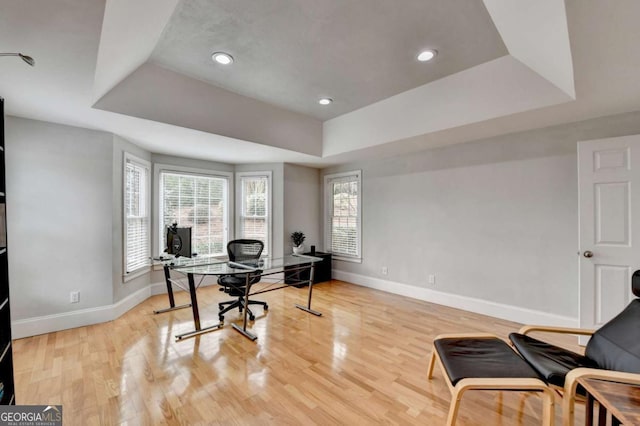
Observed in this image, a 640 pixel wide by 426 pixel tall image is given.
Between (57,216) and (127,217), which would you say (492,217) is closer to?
(127,217)

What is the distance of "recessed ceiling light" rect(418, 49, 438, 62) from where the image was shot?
2523 mm

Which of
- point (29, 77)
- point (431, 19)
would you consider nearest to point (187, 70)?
point (29, 77)

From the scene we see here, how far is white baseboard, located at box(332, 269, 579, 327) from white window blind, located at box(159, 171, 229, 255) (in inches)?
111

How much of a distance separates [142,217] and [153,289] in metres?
1.19

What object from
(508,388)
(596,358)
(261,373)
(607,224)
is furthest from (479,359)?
(607,224)

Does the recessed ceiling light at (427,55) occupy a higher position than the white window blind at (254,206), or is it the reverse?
the recessed ceiling light at (427,55)

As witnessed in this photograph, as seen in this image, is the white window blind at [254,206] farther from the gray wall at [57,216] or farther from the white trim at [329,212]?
the gray wall at [57,216]

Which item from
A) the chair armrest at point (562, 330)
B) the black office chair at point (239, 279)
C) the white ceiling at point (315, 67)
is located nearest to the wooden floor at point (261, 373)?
the black office chair at point (239, 279)

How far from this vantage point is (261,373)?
225 centimetres

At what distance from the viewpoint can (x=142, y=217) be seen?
415cm

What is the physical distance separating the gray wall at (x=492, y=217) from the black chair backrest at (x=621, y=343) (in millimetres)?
1544

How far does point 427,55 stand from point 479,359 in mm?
2633

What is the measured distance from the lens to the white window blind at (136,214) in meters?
3.74

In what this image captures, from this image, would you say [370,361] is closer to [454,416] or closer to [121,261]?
[454,416]
